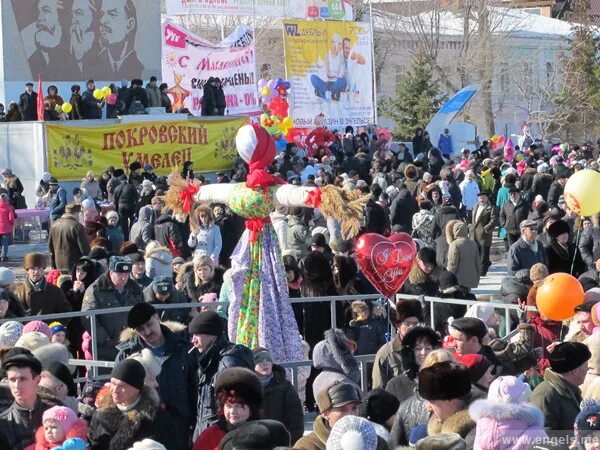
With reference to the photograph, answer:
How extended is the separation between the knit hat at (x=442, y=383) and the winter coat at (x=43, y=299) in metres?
5.76

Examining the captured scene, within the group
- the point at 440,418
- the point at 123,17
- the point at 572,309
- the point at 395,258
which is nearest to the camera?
the point at 440,418

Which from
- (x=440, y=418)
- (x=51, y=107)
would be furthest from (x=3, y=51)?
(x=440, y=418)

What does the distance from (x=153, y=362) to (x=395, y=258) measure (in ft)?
12.1

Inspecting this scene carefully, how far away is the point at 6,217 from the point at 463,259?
9565mm

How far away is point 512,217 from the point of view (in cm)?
1877

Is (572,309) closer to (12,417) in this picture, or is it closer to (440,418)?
(440,418)

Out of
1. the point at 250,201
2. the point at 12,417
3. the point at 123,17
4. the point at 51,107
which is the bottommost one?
the point at 12,417

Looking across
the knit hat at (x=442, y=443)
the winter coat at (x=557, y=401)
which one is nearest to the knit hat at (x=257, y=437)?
the knit hat at (x=442, y=443)

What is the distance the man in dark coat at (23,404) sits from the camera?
670cm

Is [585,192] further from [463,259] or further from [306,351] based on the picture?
[463,259]

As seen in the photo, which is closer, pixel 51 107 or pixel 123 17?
pixel 51 107

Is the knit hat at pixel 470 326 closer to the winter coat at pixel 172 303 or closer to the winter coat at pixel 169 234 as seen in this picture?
the winter coat at pixel 172 303

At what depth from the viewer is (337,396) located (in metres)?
6.28

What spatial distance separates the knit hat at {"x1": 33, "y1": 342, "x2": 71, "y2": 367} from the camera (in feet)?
24.3
